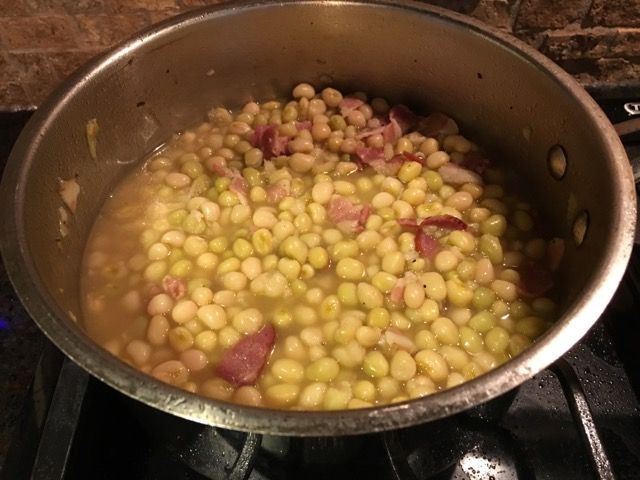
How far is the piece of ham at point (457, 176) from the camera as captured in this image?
1604 mm

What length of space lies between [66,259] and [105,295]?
0.11 metres

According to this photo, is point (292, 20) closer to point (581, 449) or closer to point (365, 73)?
point (365, 73)

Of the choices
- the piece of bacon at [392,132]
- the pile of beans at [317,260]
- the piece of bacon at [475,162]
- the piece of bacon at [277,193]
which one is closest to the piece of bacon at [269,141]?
the pile of beans at [317,260]

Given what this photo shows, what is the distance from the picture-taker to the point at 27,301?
95 cm

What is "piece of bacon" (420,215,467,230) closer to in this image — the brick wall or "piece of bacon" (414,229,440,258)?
"piece of bacon" (414,229,440,258)

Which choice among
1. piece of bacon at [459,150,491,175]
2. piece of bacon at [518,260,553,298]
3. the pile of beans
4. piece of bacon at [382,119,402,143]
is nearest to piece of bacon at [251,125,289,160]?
the pile of beans

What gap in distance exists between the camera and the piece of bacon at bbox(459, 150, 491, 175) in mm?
1625

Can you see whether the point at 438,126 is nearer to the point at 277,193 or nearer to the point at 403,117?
the point at 403,117

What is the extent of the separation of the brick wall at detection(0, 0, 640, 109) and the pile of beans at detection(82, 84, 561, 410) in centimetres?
33

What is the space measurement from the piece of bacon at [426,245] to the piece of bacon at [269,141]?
450 millimetres

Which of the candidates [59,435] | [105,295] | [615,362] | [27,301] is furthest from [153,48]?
[615,362]

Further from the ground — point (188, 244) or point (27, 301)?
point (27, 301)

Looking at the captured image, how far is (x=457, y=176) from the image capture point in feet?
5.28

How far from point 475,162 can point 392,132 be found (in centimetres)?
23
